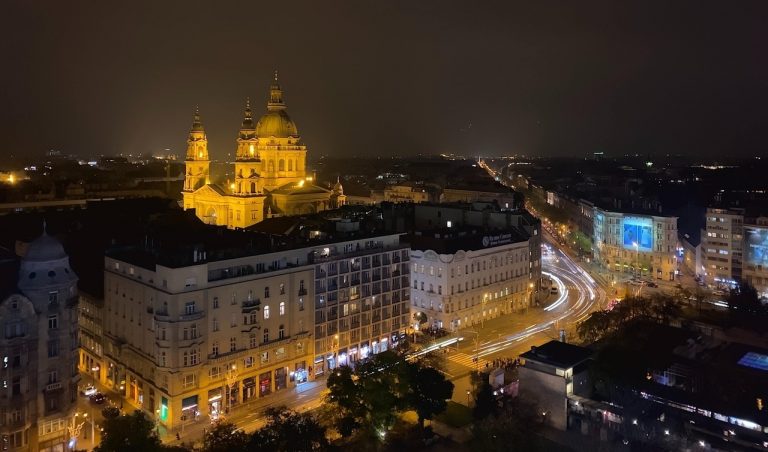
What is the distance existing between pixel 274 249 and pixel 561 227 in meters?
101

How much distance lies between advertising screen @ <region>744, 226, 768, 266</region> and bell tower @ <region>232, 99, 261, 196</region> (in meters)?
65.5

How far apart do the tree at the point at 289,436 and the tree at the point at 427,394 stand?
21.4 ft

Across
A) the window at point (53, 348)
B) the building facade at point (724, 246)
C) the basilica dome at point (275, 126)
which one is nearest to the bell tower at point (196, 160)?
the basilica dome at point (275, 126)

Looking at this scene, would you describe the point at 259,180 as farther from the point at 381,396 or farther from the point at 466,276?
the point at 381,396

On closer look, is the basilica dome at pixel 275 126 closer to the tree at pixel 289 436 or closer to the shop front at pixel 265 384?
the shop front at pixel 265 384

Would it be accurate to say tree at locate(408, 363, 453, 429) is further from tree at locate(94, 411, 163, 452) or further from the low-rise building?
tree at locate(94, 411, 163, 452)

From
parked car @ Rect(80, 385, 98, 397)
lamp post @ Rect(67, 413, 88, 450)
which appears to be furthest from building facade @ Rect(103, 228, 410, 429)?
lamp post @ Rect(67, 413, 88, 450)

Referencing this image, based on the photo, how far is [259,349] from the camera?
160 ft

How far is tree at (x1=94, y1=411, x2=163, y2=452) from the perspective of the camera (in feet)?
107

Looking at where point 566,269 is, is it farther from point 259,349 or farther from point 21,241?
point 21,241

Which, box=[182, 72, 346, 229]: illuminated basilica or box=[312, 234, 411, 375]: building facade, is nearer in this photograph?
box=[312, 234, 411, 375]: building facade

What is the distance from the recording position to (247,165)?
8906 cm

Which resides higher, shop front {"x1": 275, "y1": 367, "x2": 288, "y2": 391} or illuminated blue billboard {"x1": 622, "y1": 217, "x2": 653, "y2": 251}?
illuminated blue billboard {"x1": 622, "y1": 217, "x2": 653, "y2": 251}

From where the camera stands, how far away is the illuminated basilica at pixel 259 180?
8812cm
